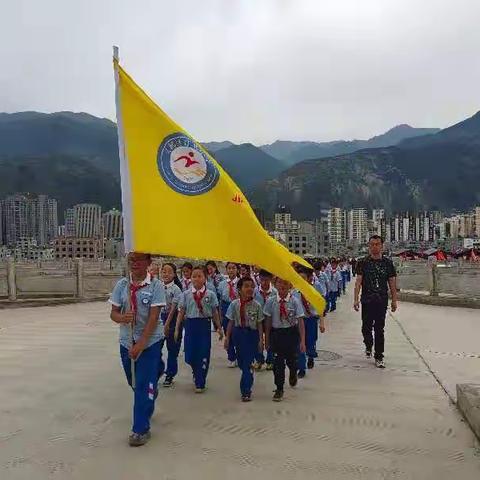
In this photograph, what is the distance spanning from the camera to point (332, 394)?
19.7ft

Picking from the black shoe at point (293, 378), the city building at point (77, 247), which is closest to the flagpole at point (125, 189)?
the black shoe at point (293, 378)

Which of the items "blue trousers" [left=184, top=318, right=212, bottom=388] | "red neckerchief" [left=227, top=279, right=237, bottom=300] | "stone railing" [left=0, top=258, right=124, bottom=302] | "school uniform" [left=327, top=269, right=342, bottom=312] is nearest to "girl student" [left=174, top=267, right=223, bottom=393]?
"blue trousers" [left=184, top=318, right=212, bottom=388]

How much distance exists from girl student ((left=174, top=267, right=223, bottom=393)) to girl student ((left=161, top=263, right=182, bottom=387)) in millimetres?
210

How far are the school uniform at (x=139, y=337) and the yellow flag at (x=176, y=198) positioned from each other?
0.34m

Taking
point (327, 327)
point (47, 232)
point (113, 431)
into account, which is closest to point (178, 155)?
point (113, 431)

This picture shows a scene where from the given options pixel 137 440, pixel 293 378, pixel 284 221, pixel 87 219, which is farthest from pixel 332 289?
pixel 87 219

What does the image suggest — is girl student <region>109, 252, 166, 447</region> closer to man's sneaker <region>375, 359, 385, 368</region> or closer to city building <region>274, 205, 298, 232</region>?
man's sneaker <region>375, 359, 385, 368</region>

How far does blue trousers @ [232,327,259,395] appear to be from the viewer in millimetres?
5754

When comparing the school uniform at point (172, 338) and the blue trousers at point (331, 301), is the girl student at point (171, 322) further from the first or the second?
the blue trousers at point (331, 301)

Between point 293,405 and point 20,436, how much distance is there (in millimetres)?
2590

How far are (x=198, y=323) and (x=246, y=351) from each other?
0.70 m

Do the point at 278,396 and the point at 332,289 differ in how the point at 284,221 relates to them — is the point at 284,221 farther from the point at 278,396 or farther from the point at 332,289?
the point at 278,396

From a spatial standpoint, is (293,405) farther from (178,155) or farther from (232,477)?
(178,155)

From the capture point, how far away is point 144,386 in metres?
4.53
